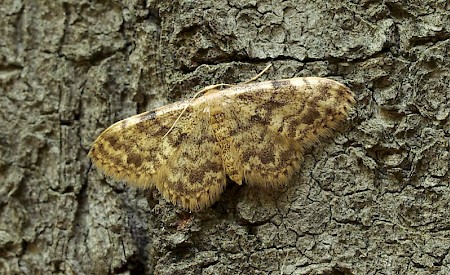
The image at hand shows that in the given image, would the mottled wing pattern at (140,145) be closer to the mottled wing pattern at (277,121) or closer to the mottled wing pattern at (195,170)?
the mottled wing pattern at (195,170)

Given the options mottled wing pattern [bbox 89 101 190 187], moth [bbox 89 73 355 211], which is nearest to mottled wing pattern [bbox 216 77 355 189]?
moth [bbox 89 73 355 211]

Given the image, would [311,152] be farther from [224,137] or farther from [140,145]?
[140,145]

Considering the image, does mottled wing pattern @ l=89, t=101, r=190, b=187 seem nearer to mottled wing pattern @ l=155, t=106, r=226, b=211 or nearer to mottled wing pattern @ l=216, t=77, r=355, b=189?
mottled wing pattern @ l=155, t=106, r=226, b=211

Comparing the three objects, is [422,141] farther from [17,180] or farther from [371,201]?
[17,180]

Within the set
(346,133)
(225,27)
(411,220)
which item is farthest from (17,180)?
(411,220)

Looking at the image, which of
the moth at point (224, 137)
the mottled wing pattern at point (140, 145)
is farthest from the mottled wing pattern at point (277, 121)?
the mottled wing pattern at point (140, 145)
